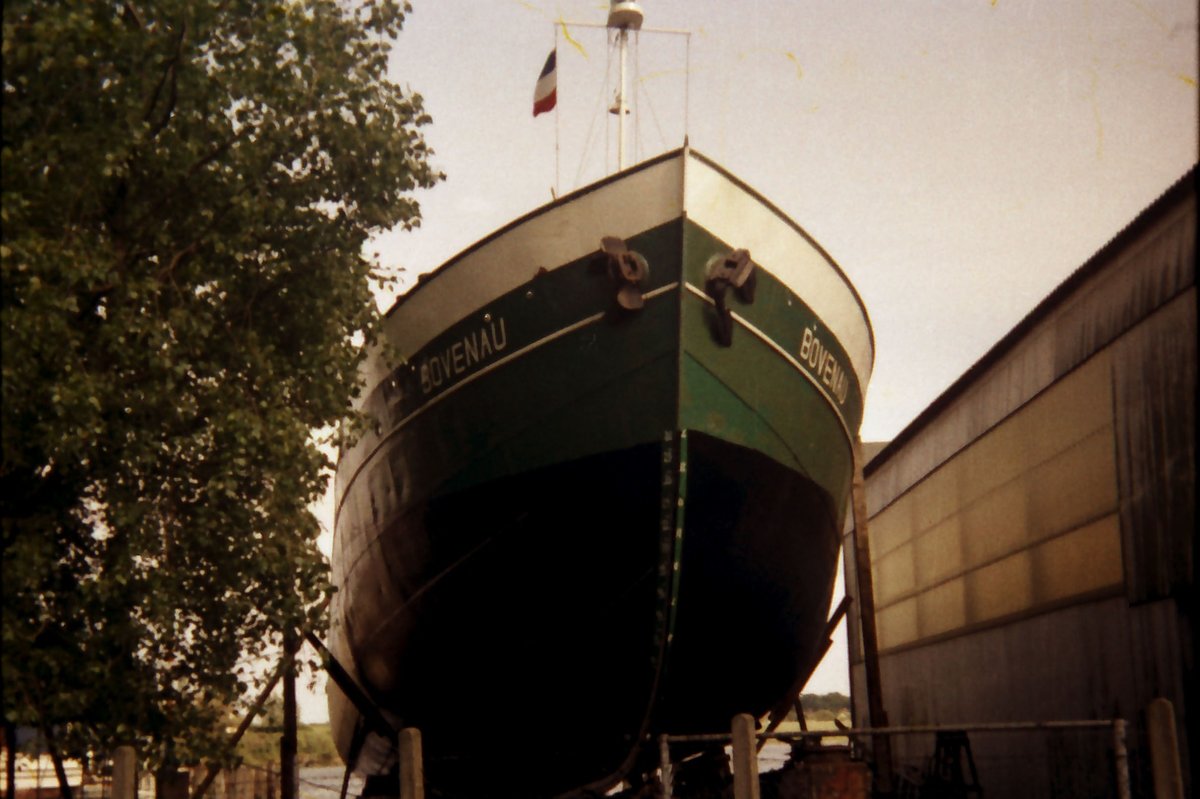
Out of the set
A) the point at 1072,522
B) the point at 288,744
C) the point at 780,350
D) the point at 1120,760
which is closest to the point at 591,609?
the point at 780,350

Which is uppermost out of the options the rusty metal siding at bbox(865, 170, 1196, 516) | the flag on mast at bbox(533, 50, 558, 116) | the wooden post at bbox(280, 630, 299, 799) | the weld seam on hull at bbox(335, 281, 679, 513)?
the flag on mast at bbox(533, 50, 558, 116)

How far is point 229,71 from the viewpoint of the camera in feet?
33.5

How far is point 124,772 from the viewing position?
9.32 meters

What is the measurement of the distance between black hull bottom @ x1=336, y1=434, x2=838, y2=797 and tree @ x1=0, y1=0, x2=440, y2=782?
5.46ft

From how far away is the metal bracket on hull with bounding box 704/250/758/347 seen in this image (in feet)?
33.5

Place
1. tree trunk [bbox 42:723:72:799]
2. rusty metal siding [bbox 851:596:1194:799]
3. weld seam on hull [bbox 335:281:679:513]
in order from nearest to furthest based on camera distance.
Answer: tree trunk [bbox 42:723:72:799]
weld seam on hull [bbox 335:281:679:513]
rusty metal siding [bbox 851:596:1194:799]

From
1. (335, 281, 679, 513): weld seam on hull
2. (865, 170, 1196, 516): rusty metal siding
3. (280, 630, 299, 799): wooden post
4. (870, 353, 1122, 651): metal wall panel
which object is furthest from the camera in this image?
(280, 630, 299, 799): wooden post

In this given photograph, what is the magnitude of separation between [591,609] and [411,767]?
2499 millimetres

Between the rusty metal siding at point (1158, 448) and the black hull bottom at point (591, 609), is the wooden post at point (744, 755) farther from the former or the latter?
the rusty metal siding at point (1158, 448)

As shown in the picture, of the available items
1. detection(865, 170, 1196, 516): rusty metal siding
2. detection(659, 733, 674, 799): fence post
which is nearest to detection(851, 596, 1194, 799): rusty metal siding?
detection(865, 170, 1196, 516): rusty metal siding

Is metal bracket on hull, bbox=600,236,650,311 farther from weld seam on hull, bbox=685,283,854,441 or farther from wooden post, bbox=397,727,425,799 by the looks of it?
wooden post, bbox=397,727,425,799

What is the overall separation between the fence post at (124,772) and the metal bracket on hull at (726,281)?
590 cm

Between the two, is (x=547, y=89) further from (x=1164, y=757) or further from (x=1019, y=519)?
(x=1164, y=757)

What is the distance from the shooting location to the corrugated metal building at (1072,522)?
10.4 meters
